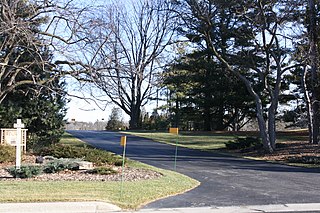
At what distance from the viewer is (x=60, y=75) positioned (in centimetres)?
1795

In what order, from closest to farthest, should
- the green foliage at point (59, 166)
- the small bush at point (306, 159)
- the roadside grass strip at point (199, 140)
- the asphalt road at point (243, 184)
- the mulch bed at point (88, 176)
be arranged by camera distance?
the asphalt road at point (243, 184) → the mulch bed at point (88, 176) → the green foliage at point (59, 166) → the small bush at point (306, 159) → the roadside grass strip at point (199, 140)

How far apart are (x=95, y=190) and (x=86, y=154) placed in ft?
22.8

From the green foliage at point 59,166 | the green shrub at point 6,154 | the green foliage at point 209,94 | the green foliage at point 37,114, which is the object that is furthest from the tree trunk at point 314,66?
the green shrub at point 6,154

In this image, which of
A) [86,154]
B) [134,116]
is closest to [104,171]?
[86,154]

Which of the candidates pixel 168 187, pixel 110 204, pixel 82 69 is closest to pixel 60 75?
pixel 82 69

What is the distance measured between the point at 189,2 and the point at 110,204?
16.1 meters

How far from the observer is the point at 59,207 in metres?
8.75

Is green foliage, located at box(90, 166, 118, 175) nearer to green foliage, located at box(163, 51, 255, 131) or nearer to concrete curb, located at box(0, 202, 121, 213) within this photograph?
concrete curb, located at box(0, 202, 121, 213)

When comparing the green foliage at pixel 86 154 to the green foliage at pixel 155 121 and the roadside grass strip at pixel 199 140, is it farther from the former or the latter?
the green foliage at pixel 155 121

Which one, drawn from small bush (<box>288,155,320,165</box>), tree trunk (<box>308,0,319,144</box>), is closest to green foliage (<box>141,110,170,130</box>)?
tree trunk (<box>308,0,319,144</box>)

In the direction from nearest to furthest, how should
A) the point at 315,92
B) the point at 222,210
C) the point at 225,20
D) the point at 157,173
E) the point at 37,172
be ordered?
the point at 222,210, the point at 37,172, the point at 157,173, the point at 225,20, the point at 315,92

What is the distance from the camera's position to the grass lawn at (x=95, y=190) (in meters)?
9.43

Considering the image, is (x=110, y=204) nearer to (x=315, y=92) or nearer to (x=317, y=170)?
(x=317, y=170)

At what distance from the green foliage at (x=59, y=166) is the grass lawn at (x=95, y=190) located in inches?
81.9
